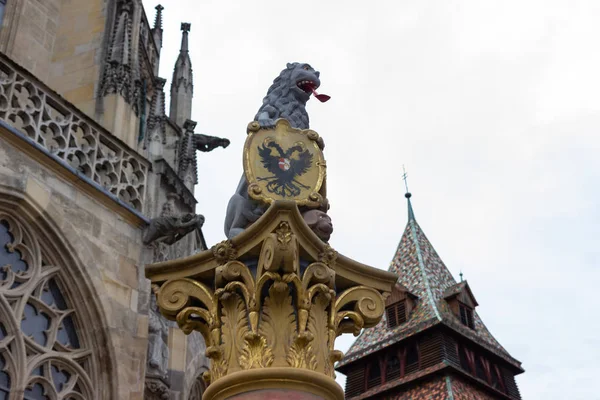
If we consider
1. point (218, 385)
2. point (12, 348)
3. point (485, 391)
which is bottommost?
point (218, 385)

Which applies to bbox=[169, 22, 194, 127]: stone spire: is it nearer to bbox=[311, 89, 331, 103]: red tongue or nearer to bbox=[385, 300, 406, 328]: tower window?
bbox=[311, 89, 331, 103]: red tongue

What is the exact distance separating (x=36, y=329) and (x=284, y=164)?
3596mm

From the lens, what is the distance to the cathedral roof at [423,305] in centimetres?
3678

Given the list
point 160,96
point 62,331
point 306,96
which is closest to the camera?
point 306,96

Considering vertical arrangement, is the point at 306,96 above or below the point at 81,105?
below

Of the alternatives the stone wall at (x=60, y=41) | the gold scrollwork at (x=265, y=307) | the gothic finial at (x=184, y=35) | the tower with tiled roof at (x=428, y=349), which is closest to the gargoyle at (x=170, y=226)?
the stone wall at (x=60, y=41)

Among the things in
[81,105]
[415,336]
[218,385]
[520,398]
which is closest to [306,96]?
[218,385]

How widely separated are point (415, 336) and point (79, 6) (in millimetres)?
26593

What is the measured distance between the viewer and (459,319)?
37656mm

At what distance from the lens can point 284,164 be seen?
5.80 m

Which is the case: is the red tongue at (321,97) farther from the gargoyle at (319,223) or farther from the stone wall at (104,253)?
the stone wall at (104,253)

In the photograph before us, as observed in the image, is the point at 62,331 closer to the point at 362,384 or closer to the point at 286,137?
the point at 286,137

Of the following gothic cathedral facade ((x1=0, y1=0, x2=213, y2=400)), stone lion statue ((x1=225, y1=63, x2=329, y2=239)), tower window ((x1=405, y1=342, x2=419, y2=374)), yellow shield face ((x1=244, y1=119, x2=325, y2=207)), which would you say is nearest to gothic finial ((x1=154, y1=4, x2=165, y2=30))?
gothic cathedral facade ((x1=0, y1=0, x2=213, y2=400))

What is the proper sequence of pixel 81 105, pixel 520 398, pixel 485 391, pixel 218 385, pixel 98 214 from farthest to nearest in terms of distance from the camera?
1. pixel 520 398
2. pixel 485 391
3. pixel 81 105
4. pixel 98 214
5. pixel 218 385
